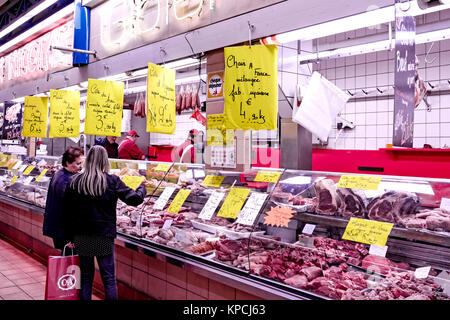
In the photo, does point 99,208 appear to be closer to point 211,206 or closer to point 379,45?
point 211,206

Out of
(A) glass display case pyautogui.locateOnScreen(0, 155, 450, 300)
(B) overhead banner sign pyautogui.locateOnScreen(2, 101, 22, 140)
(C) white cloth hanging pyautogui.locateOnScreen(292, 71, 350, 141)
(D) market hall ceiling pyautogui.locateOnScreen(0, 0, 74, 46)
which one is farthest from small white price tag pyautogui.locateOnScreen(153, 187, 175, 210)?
(B) overhead banner sign pyautogui.locateOnScreen(2, 101, 22, 140)

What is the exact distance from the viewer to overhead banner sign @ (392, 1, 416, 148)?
262cm

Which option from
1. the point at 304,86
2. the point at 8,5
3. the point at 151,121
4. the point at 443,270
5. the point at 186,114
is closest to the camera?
the point at 443,270

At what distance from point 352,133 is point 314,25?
226 inches

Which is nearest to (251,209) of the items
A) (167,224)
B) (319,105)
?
(167,224)

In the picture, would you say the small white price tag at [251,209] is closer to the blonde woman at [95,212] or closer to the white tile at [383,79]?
the blonde woman at [95,212]

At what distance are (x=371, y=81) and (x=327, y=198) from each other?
613 cm

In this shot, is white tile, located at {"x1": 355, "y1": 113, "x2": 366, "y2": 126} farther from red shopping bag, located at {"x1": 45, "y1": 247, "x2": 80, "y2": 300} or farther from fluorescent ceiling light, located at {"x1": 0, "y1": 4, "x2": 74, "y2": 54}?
red shopping bag, located at {"x1": 45, "y1": 247, "x2": 80, "y2": 300}

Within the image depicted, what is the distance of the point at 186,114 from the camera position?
12102 mm

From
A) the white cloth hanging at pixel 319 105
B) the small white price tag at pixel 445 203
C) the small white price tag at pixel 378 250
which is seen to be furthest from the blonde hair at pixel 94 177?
the small white price tag at pixel 445 203

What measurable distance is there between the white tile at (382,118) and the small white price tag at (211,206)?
5.67 meters

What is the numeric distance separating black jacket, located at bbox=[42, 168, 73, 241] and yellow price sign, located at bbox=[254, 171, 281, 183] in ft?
7.07

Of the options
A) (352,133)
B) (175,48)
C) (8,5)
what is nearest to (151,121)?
(175,48)
